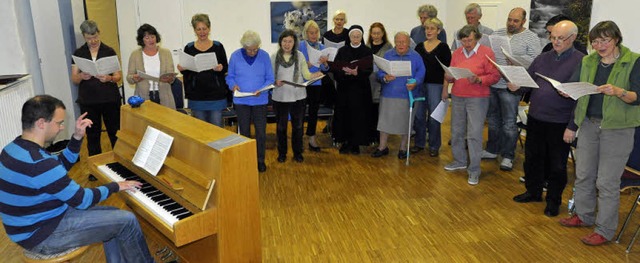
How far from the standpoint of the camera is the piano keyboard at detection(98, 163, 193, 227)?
2.54 m

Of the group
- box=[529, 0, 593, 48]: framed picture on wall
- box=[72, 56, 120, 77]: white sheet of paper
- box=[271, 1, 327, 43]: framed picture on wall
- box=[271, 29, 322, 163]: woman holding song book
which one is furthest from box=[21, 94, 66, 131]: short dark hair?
box=[271, 1, 327, 43]: framed picture on wall

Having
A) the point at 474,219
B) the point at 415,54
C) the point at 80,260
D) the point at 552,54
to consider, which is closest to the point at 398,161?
the point at 415,54

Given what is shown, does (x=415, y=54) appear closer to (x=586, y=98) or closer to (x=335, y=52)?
(x=335, y=52)

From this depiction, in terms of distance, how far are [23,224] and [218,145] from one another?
3.25ft

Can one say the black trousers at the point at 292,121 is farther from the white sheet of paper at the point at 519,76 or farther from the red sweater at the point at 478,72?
the white sheet of paper at the point at 519,76

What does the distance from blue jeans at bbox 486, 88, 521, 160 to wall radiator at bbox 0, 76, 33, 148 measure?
489 centimetres

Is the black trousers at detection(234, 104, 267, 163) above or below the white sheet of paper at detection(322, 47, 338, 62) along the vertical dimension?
below

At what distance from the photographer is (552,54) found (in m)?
3.83

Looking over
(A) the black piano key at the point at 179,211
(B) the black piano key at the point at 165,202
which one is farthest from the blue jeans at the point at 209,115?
(A) the black piano key at the point at 179,211

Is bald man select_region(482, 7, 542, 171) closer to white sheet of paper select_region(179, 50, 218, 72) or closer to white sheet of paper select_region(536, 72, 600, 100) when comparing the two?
white sheet of paper select_region(536, 72, 600, 100)

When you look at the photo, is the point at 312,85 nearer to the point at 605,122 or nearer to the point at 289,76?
the point at 289,76

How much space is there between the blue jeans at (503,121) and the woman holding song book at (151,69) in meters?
3.45

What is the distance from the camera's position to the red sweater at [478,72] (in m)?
4.50

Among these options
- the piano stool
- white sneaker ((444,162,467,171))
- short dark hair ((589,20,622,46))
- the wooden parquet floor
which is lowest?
the wooden parquet floor
